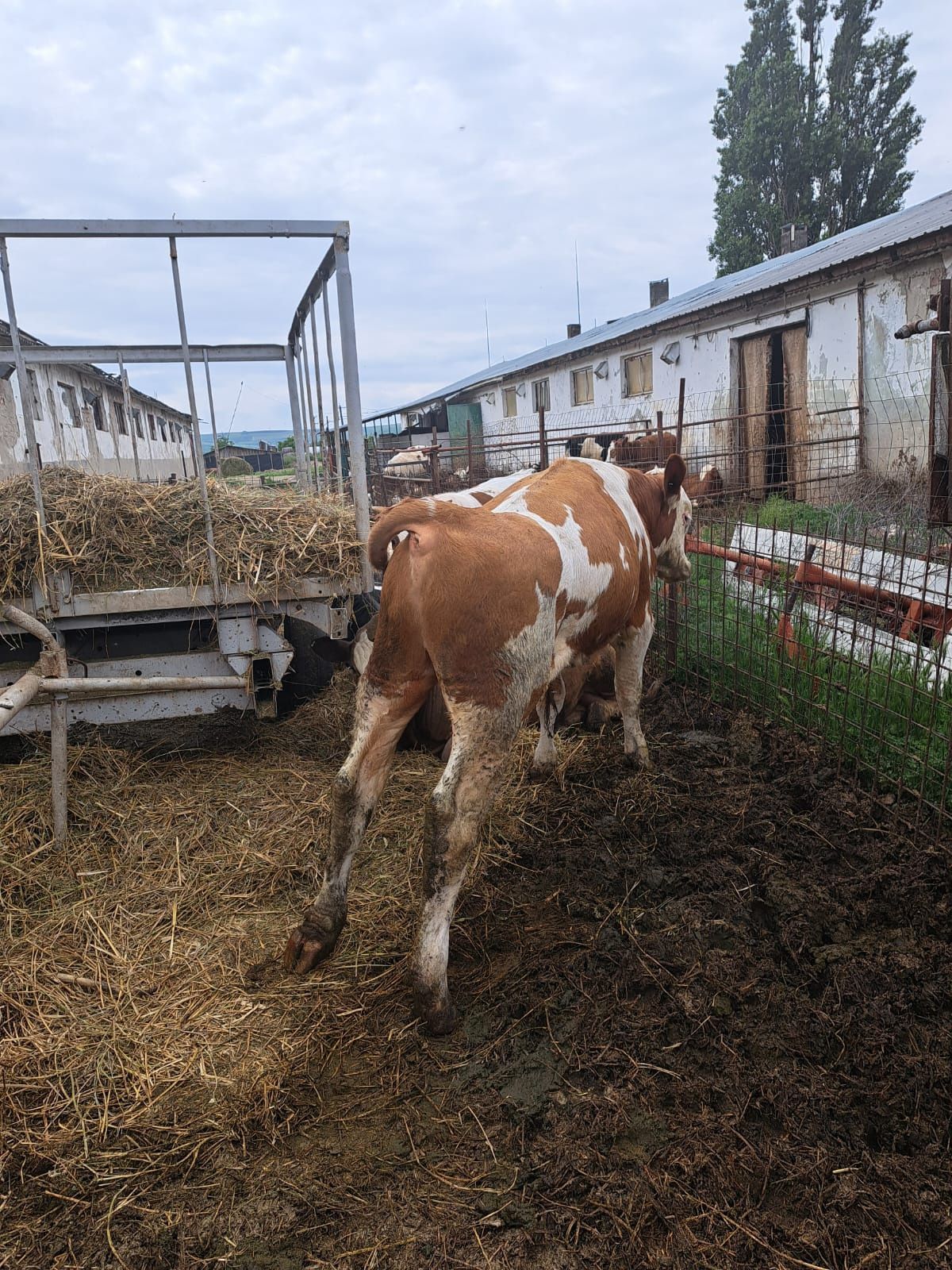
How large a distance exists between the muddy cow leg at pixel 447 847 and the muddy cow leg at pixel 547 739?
1710mm

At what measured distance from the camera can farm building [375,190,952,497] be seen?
37.3 feet

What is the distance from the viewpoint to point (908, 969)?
9.18 feet

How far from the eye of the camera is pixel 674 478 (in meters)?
4.68

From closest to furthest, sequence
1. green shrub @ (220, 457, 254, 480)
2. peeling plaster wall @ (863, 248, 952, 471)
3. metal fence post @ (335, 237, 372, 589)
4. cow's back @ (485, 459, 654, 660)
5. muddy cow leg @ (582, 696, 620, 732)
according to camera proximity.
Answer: cow's back @ (485, 459, 654, 660), metal fence post @ (335, 237, 372, 589), muddy cow leg @ (582, 696, 620, 732), green shrub @ (220, 457, 254, 480), peeling plaster wall @ (863, 248, 952, 471)

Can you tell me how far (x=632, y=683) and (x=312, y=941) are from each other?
7.70 ft

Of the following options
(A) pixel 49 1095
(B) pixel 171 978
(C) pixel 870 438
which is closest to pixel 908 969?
(B) pixel 171 978

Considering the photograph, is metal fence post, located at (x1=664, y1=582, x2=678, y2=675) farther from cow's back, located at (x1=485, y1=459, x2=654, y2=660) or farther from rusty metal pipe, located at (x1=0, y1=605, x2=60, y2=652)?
rusty metal pipe, located at (x1=0, y1=605, x2=60, y2=652)

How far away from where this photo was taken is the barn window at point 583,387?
884 inches

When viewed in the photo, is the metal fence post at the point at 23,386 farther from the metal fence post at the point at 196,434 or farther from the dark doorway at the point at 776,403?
the dark doorway at the point at 776,403

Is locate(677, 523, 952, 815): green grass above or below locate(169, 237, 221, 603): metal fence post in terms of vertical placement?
below

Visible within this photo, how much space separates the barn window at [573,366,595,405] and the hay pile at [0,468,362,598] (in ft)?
62.3

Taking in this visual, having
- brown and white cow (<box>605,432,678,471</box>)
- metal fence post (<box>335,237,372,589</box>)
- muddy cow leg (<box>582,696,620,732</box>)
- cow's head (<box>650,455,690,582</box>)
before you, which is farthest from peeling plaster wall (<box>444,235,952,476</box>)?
metal fence post (<box>335,237,372,589</box>)

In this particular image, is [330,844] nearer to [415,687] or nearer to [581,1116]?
[415,687]

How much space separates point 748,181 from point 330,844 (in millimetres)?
38565
